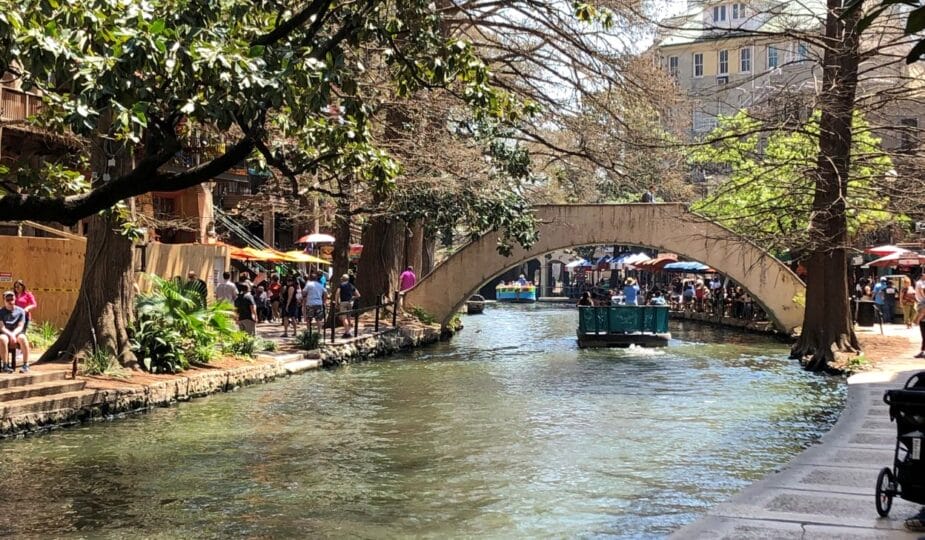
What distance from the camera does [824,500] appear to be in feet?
25.8

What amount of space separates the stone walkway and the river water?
867 millimetres

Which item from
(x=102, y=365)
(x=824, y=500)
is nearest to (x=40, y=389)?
(x=102, y=365)

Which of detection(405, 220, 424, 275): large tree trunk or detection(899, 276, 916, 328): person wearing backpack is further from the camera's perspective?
detection(405, 220, 424, 275): large tree trunk

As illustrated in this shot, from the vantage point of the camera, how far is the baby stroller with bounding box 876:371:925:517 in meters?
6.87

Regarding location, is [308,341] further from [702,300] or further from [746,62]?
[746,62]

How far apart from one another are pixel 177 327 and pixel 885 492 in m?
13.1

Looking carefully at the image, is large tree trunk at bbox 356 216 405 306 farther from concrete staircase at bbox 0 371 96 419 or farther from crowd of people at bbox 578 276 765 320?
concrete staircase at bbox 0 371 96 419

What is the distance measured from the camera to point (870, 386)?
15.1 metres

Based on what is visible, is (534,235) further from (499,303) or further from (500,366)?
(499,303)

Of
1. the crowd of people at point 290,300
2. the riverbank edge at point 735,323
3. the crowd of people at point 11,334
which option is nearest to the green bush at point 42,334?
the crowd of people at point 290,300

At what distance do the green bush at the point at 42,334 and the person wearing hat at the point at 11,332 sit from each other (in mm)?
3401

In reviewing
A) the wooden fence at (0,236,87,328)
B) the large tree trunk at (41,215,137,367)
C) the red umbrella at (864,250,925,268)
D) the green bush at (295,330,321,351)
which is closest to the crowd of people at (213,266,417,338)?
the green bush at (295,330,321,351)

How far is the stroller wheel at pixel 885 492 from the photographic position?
7074 millimetres

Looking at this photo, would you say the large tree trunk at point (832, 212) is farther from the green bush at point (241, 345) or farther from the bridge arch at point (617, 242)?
the green bush at point (241, 345)
